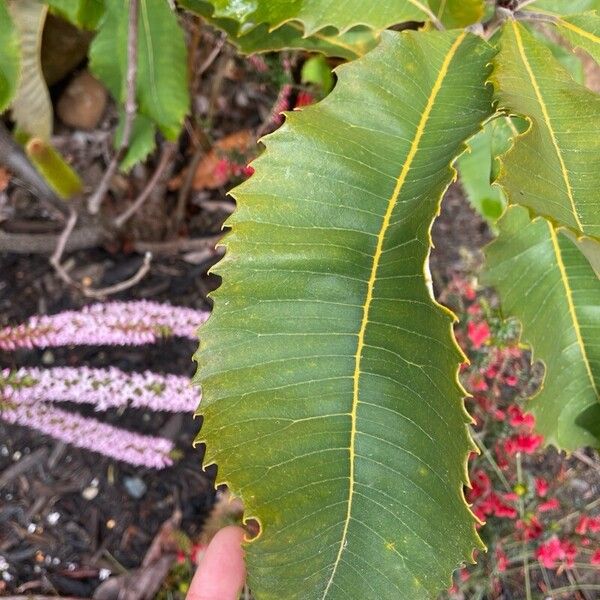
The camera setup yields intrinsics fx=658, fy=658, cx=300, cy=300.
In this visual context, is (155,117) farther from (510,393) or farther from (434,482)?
(510,393)

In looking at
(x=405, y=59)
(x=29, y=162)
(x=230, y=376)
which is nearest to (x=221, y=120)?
(x=29, y=162)

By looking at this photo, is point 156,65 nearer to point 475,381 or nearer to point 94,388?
point 94,388

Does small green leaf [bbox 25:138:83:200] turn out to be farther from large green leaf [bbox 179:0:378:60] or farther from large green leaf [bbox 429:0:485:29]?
large green leaf [bbox 429:0:485:29]

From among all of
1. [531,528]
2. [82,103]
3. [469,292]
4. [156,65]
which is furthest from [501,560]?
[82,103]

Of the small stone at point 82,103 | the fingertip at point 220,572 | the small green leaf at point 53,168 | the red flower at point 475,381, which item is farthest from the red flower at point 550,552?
the small stone at point 82,103

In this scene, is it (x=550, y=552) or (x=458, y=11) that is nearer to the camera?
(x=458, y=11)

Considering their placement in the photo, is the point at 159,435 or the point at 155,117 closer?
the point at 155,117

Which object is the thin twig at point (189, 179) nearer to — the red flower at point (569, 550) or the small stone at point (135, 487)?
the small stone at point (135, 487)
